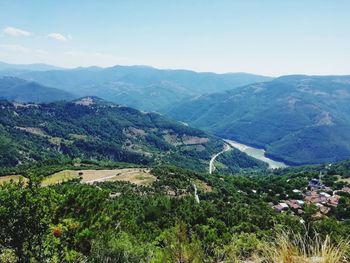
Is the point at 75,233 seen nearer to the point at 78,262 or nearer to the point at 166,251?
the point at 78,262

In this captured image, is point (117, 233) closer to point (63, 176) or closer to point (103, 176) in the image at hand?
point (103, 176)

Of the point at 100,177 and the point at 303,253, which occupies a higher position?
the point at 303,253

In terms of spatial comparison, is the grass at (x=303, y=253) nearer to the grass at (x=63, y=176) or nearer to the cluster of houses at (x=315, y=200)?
the cluster of houses at (x=315, y=200)

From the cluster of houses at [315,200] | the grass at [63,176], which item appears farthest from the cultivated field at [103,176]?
the cluster of houses at [315,200]

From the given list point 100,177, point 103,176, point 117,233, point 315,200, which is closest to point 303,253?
point 117,233

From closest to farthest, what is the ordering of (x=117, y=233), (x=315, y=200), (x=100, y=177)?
(x=117, y=233) < (x=315, y=200) < (x=100, y=177)

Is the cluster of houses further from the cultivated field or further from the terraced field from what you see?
the cultivated field

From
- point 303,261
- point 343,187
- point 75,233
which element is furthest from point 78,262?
point 343,187

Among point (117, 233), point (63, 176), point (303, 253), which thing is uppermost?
point (303, 253)
